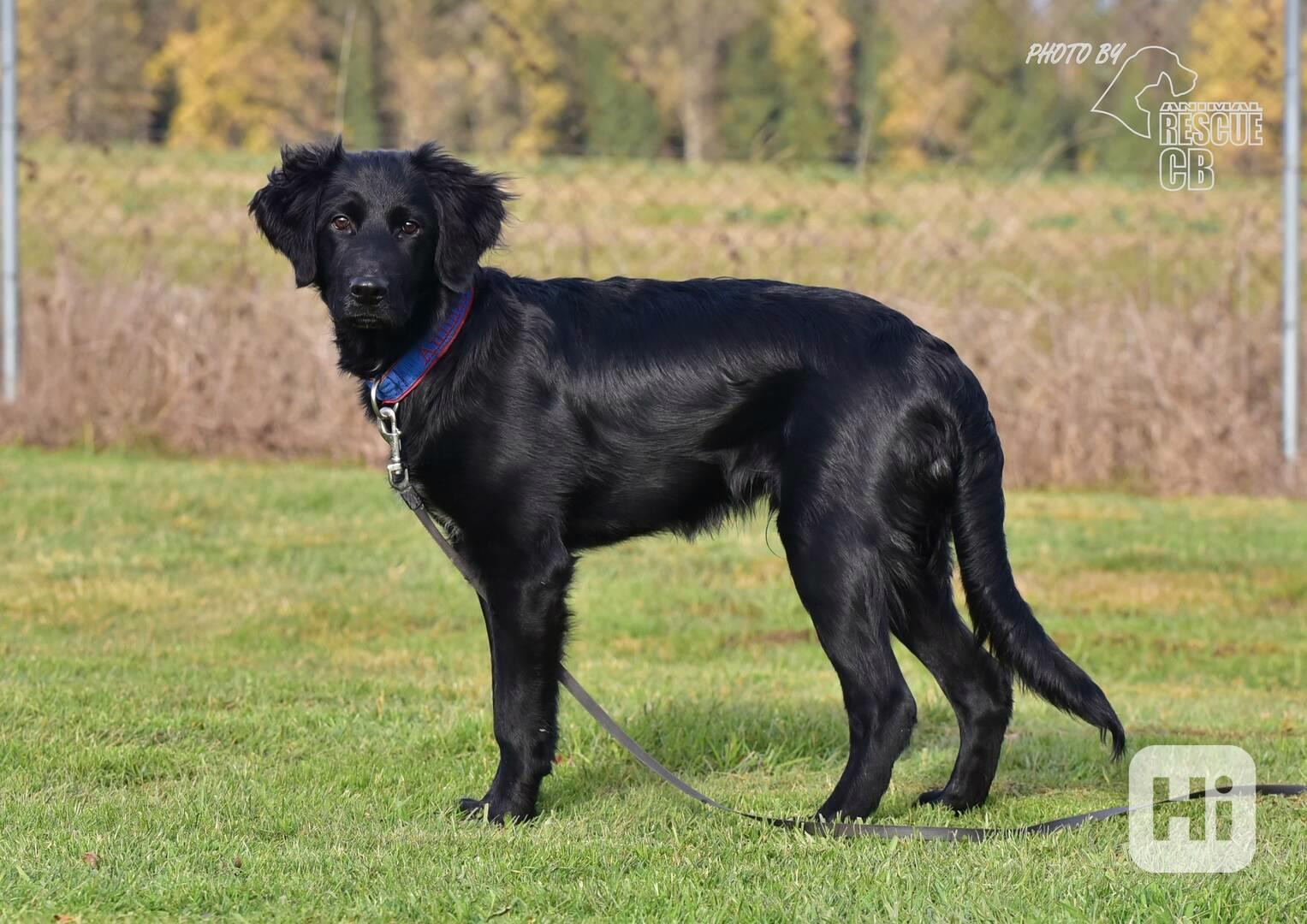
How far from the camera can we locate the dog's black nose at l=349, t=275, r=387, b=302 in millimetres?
4043

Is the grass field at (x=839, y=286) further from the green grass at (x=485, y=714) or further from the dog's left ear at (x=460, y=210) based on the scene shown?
the dog's left ear at (x=460, y=210)

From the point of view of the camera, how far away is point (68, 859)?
3572 millimetres

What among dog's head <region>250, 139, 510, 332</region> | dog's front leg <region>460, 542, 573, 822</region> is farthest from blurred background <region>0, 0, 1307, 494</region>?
dog's front leg <region>460, 542, 573, 822</region>

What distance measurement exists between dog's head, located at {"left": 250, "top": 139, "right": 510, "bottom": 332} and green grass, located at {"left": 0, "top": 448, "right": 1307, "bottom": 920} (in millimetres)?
1263

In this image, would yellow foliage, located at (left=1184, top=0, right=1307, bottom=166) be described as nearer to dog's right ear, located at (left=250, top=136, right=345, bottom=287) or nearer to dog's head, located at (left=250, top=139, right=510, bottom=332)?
dog's head, located at (left=250, top=139, right=510, bottom=332)

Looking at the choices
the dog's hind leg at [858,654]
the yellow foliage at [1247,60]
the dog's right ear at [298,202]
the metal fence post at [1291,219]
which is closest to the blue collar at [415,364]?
the dog's right ear at [298,202]

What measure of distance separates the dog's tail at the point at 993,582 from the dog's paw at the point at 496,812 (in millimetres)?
1373

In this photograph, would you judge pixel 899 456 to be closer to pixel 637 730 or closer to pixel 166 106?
pixel 637 730

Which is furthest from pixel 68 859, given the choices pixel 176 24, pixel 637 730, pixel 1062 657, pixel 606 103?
pixel 176 24

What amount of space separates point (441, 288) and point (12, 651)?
3.03 m

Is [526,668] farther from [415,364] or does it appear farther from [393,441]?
[415,364]

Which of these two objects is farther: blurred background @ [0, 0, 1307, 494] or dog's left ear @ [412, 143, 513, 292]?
blurred background @ [0, 0, 1307, 494]

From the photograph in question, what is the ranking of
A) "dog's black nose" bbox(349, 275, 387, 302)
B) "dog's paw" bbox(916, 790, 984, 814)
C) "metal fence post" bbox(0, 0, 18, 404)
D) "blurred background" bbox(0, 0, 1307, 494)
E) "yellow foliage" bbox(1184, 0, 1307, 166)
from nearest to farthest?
"dog's black nose" bbox(349, 275, 387, 302) < "dog's paw" bbox(916, 790, 984, 814) < "blurred background" bbox(0, 0, 1307, 494) < "metal fence post" bbox(0, 0, 18, 404) < "yellow foliage" bbox(1184, 0, 1307, 166)

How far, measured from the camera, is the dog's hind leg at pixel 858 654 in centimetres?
409
